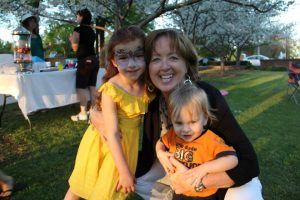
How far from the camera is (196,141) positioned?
1.93 m

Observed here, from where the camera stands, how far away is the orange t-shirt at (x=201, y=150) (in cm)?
187

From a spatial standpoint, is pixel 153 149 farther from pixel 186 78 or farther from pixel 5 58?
pixel 5 58

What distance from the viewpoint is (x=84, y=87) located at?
6.58 metres

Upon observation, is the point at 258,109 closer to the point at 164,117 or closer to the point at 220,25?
the point at 164,117

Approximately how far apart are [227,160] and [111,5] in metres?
10.2

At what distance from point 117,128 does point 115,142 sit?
9 cm

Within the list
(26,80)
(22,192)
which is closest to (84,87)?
(26,80)

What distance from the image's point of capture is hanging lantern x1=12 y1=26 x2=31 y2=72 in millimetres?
5605

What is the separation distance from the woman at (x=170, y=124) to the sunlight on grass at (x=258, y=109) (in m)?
4.76

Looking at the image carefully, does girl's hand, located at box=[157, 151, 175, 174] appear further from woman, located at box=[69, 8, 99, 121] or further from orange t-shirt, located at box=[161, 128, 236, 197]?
woman, located at box=[69, 8, 99, 121]

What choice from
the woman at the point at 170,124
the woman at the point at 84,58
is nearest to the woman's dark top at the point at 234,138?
the woman at the point at 170,124

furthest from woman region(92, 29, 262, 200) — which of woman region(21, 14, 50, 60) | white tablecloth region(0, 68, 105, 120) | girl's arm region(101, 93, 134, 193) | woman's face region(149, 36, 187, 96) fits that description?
woman region(21, 14, 50, 60)

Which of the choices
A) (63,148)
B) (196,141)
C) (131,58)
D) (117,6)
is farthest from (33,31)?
(196,141)

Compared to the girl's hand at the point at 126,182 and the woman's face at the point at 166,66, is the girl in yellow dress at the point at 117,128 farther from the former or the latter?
the woman's face at the point at 166,66
